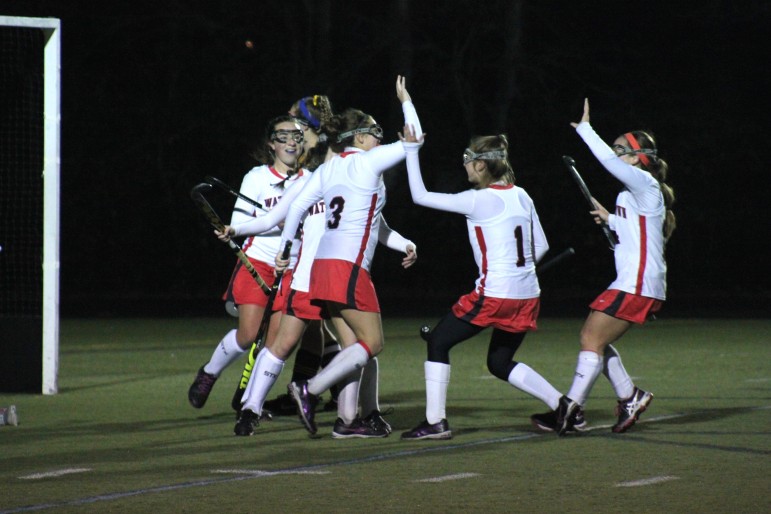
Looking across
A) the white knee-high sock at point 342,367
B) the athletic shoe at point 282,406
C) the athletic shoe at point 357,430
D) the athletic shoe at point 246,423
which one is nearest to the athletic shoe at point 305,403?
the white knee-high sock at point 342,367

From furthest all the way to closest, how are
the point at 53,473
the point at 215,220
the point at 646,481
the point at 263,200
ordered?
the point at 263,200, the point at 215,220, the point at 53,473, the point at 646,481

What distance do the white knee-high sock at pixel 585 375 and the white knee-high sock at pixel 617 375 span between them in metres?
0.16

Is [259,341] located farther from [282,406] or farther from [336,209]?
[336,209]

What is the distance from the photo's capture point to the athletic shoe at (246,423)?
8.03m

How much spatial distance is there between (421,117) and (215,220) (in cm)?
1911

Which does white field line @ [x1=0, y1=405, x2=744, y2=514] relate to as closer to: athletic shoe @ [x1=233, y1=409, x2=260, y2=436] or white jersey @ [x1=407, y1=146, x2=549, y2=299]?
white jersey @ [x1=407, y1=146, x2=549, y2=299]

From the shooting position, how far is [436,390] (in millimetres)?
7824

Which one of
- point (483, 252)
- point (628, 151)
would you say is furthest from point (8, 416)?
point (628, 151)

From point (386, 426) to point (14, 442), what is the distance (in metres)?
2.07

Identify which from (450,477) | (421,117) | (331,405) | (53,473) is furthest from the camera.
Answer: (421,117)

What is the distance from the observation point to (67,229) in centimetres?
2452

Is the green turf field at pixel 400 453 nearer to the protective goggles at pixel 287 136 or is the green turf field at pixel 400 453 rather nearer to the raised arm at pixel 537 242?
the raised arm at pixel 537 242

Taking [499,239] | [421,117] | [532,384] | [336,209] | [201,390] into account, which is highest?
[421,117]

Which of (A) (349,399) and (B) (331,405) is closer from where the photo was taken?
(A) (349,399)
